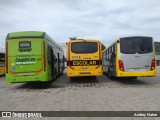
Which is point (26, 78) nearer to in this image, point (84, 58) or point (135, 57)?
point (84, 58)

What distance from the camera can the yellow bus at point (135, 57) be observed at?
16234mm

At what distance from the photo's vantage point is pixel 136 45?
16484 millimetres

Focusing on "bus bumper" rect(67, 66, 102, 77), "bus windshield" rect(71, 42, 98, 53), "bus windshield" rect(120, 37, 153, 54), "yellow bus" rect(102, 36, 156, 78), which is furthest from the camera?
"bus windshield" rect(71, 42, 98, 53)

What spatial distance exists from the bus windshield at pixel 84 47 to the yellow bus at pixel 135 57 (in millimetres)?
2276

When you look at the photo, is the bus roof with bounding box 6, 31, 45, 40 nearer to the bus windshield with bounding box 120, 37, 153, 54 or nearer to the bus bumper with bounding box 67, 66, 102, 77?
the bus bumper with bounding box 67, 66, 102, 77

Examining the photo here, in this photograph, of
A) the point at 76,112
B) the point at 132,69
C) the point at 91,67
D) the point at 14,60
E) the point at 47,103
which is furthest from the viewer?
the point at 91,67

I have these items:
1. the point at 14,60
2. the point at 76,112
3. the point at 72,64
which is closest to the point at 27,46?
the point at 14,60

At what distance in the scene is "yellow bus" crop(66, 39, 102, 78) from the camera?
59.6 feet

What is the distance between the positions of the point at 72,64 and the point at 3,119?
1127 centimetres

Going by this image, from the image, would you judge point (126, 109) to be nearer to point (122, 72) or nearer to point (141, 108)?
point (141, 108)

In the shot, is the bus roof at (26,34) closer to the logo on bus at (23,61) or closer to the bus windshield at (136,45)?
the logo on bus at (23,61)

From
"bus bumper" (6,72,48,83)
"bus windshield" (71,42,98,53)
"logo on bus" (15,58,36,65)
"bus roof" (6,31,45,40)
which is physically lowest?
"bus bumper" (6,72,48,83)

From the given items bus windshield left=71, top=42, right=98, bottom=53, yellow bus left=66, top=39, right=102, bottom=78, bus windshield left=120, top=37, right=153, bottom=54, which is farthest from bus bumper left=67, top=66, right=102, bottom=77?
bus windshield left=120, top=37, right=153, bottom=54

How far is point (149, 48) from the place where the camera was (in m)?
16.5
